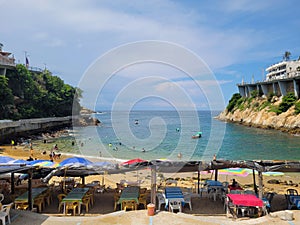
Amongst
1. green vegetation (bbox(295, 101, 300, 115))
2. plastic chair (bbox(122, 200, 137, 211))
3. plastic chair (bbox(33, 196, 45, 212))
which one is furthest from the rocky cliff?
plastic chair (bbox(33, 196, 45, 212))

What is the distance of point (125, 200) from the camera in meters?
9.85

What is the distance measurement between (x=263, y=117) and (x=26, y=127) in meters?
52.9

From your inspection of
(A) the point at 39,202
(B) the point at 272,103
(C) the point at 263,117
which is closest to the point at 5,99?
(A) the point at 39,202

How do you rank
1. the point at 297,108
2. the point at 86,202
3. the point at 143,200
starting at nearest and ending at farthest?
the point at 86,202 → the point at 143,200 → the point at 297,108

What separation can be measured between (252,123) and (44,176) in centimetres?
6502

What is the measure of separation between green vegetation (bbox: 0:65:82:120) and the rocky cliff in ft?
164

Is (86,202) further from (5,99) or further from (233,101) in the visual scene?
(233,101)

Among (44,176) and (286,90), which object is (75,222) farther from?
(286,90)

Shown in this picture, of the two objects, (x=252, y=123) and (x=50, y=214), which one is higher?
(x=252, y=123)

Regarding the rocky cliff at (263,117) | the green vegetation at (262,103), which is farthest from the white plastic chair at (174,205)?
the green vegetation at (262,103)

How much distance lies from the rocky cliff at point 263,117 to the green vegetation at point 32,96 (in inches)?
1970

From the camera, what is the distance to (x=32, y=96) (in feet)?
193

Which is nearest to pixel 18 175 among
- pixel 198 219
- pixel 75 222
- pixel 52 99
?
pixel 75 222

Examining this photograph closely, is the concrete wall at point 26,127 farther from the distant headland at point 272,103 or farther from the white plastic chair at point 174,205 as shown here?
the distant headland at point 272,103
